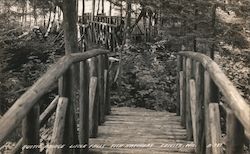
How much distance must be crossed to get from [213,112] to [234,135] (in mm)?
1030

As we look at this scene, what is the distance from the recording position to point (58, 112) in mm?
3738

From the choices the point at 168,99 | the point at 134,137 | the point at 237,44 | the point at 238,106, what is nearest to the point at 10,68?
the point at 168,99

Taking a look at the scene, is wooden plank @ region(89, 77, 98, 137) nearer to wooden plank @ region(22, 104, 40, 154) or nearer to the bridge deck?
the bridge deck

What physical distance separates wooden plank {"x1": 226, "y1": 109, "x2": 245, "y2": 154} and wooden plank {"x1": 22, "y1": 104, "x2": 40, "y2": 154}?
1.51 metres

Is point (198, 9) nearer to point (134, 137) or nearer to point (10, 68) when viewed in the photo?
point (134, 137)

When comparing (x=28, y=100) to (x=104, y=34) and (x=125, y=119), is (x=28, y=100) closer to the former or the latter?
(x=125, y=119)

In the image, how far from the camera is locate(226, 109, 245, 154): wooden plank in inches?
117

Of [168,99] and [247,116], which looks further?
[168,99]

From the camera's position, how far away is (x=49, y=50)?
1692cm

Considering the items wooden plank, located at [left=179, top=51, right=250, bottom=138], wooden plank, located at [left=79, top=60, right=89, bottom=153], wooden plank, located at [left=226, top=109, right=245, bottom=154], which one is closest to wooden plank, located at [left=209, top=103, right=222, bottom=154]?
wooden plank, located at [left=179, top=51, right=250, bottom=138]

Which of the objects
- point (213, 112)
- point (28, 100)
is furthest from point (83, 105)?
point (28, 100)

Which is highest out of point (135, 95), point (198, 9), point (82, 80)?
point (198, 9)

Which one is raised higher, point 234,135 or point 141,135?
point 234,135

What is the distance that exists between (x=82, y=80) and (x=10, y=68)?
11269 mm
